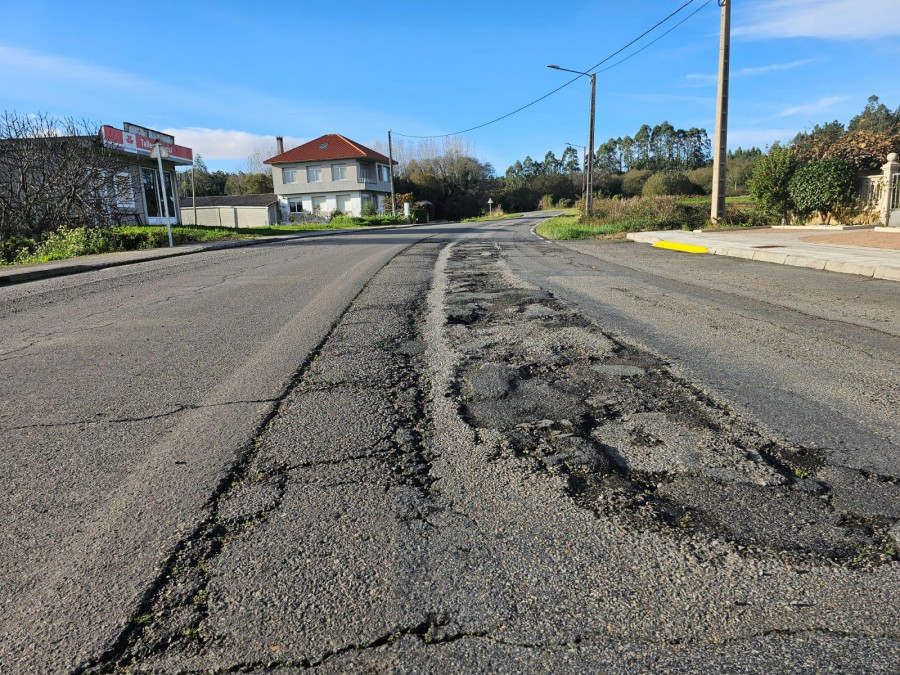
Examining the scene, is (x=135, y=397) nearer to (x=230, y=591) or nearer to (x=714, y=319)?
(x=230, y=591)

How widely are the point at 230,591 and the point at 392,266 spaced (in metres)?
10.1

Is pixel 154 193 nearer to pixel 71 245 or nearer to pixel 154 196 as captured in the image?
pixel 154 196

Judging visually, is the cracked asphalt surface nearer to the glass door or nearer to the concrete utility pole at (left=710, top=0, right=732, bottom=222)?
Answer: the concrete utility pole at (left=710, top=0, right=732, bottom=222)

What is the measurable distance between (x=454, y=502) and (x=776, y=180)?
21099 millimetres

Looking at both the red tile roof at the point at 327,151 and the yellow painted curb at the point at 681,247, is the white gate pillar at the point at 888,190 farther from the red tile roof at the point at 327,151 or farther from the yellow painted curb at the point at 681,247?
the red tile roof at the point at 327,151

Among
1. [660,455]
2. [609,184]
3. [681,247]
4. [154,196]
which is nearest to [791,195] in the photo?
[681,247]

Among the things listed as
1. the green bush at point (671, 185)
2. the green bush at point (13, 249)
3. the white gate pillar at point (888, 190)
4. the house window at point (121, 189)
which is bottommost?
the green bush at point (13, 249)

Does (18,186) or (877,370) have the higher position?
(18,186)

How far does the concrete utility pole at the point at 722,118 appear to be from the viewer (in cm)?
1861

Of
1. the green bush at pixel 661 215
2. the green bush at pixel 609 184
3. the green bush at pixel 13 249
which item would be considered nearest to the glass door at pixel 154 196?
the green bush at pixel 13 249

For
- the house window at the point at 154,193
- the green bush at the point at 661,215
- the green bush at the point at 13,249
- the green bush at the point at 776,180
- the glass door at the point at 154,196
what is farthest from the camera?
the house window at the point at 154,193

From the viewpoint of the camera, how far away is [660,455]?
2.94m

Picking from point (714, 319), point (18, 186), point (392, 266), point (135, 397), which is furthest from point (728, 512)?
point (18, 186)

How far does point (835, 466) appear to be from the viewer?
2793mm
